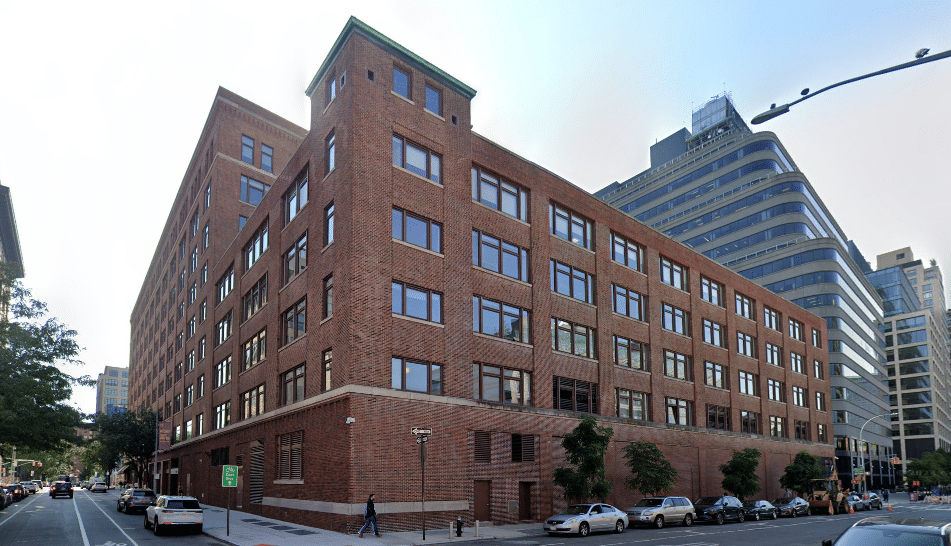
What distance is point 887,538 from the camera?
34.3ft

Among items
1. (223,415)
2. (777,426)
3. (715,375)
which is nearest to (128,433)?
(223,415)

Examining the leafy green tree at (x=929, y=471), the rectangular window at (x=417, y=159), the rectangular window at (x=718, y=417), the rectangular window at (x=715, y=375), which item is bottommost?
the leafy green tree at (x=929, y=471)

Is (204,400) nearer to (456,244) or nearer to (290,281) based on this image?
(290,281)

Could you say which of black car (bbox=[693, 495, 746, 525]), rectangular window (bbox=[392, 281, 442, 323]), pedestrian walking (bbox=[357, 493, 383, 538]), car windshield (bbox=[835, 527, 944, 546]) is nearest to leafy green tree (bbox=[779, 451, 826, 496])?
black car (bbox=[693, 495, 746, 525])

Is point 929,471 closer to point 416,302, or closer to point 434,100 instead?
point 416,302

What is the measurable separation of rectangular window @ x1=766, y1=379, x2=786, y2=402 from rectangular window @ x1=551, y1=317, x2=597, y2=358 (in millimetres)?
26229

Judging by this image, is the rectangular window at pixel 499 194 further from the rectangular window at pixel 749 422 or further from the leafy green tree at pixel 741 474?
the rectangular window at pixel 749 422

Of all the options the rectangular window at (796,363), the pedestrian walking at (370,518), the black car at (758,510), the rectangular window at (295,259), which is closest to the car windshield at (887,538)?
the pedestrian walking at (370,518)

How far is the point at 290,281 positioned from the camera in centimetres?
3759

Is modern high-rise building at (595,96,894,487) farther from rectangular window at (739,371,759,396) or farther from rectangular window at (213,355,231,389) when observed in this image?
rectangular window at (213,355,231,389)

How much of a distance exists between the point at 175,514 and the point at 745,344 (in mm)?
45535

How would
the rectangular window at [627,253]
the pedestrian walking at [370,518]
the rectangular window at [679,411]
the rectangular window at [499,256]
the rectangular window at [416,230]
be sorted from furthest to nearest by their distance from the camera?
the rectangular window at [679,411] → the rectangular window at [627,253] → the rectangular window at [499,256] → the rectangular window at [416,230] → the pedestrian walking at [370,518]

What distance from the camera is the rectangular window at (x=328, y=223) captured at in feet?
107

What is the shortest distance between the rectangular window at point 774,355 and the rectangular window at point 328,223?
43.5m
